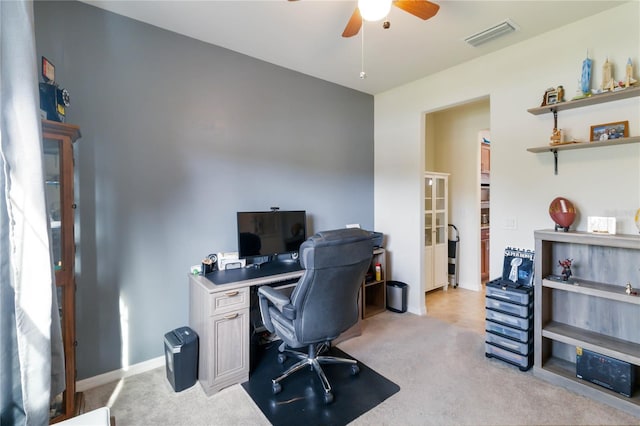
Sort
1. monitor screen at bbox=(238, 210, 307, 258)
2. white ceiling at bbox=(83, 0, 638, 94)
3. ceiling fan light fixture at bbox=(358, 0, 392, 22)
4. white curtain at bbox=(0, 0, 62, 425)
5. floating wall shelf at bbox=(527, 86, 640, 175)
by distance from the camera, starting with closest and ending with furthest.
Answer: white curtain at bbox=(0, 0, 62, 425) < ceiling fan light fixture at bbox=(358, 0, 392, 22) < floating wall shelf at bbox=(527, 86, 640, 175) < white ceiling at bbox=(83, 0, 638, 94) < monitor screen at bbox=(238, 210, 307, 258)

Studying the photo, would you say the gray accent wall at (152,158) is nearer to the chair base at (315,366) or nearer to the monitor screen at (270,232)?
the monitor screen at (270,232)

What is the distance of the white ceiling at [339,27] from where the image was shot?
2178 mm

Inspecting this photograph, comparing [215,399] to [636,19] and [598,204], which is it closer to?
[598,204]

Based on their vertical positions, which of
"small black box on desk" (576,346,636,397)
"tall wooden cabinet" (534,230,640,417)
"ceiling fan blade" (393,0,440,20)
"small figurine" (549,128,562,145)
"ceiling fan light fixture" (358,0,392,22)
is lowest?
"small black box on desk" (576,346,636,397)

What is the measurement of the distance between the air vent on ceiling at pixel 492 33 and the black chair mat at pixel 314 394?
3014 millimetres

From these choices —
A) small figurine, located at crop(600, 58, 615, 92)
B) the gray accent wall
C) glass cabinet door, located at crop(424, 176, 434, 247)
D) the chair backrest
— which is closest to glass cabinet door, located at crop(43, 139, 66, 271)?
the gray accent wall

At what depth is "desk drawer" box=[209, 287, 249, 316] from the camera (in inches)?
82.0

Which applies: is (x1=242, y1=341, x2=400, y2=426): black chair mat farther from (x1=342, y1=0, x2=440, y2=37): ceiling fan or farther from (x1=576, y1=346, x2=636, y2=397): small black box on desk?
(x1=342, y1=0, x2=440, y2=37): ceiling fan

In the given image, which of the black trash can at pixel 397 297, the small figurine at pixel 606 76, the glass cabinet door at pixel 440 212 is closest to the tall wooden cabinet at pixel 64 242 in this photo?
the black trash can at pixel 397 297

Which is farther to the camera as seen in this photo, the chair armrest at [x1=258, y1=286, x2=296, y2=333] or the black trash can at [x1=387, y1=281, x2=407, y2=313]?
the black trash can at [x1=387, y1=281, x2=407, y2=313]

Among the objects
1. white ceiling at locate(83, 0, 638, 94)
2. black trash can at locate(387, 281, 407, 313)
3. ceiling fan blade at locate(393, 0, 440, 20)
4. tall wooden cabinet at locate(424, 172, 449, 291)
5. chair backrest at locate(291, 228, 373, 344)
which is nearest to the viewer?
ceiling fan blade at locate(393, 0, 440, 20)

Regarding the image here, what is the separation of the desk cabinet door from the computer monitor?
0.64 m

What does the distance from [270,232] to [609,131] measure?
2878mm

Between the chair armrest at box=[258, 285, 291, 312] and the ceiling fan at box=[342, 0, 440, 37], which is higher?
the ceiling fan at box=[342, 0, 440, 37]
